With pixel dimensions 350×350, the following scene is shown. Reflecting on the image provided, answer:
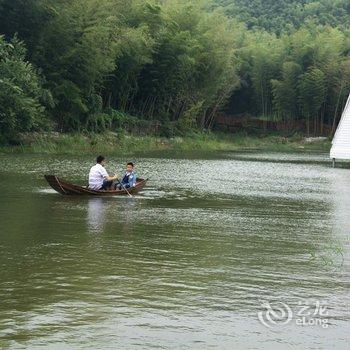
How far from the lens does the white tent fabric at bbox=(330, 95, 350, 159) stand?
115 feet

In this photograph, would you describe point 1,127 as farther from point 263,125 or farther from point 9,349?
point 263,125

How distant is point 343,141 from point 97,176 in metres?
21.0

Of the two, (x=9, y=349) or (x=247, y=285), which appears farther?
(x=247, y=285)

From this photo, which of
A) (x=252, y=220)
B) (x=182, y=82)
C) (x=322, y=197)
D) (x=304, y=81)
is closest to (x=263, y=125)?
(x=304, y=81)

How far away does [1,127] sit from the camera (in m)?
33.0

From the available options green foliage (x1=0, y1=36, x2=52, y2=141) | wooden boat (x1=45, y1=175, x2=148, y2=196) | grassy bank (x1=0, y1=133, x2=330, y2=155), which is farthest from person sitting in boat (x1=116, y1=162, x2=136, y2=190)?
grassy bank (x1=0, y1=133, x2=330, y2=155)

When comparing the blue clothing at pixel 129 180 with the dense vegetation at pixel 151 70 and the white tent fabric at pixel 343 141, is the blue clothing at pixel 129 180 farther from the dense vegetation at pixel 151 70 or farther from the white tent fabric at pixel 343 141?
the white tent fabric at pixel 343 141

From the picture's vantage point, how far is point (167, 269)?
30.1ft

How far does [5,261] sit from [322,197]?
1210cm

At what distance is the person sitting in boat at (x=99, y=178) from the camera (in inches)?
679

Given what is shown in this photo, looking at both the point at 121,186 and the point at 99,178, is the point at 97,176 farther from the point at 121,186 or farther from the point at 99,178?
the point at 121,186

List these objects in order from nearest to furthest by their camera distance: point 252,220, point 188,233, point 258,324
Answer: point 258,324
point 188,233
point 252,220

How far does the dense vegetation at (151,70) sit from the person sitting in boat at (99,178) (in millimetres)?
14152

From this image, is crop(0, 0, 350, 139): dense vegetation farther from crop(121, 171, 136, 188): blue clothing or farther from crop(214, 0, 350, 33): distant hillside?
crop(214, 0, 350, 33): distant hillside
